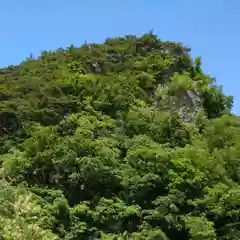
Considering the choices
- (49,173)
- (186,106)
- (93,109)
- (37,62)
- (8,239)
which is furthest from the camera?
(37,62)

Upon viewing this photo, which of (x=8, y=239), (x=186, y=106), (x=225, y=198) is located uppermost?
(x=186, y=106)

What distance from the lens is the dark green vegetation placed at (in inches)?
894

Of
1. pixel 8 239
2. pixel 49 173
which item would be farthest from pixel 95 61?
pixel 8 239

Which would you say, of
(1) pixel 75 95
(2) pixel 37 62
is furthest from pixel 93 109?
(2) pixel 37 62

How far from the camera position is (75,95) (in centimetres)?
2917

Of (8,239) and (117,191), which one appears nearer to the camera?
(8,239)

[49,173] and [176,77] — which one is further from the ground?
[176,77]

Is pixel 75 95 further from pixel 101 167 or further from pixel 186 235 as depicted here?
pixel 186 235

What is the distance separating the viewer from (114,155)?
2453 centimetres

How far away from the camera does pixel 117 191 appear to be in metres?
24.2

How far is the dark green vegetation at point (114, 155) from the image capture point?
22719mm

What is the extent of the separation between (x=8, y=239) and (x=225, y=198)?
9.41 metres

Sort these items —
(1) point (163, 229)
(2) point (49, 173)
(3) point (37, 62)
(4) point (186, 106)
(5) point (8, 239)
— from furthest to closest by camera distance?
1. (3) point (37, 62)
2. (4) point (186, 106)
3. (2) point (49, 173)
4. (1) point (163, 229)
5. (5) point (8, 239)

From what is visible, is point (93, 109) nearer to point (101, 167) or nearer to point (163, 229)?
point (101, 167)
